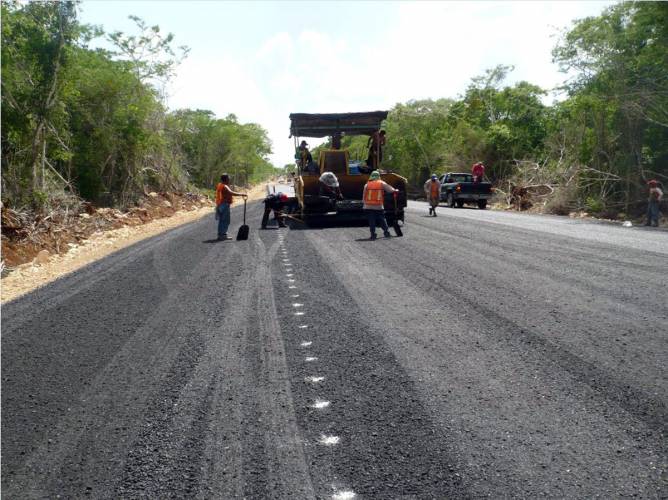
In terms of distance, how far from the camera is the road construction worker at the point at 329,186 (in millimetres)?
16766

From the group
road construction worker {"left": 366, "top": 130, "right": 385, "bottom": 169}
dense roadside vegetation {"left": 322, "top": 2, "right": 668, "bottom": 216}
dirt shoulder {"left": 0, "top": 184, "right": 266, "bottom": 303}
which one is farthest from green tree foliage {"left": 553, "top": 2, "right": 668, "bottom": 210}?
dirt shoulder {"left": 0, "top": 184, "right": 266, "bottom": 303}

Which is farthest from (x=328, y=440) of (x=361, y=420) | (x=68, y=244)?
(x=68, y=244)

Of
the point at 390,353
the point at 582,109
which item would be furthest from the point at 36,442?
the point at 582,109

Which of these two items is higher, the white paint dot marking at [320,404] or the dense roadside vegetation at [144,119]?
the dense roadside vegetation at [144,119]

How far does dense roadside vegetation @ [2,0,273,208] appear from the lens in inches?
631

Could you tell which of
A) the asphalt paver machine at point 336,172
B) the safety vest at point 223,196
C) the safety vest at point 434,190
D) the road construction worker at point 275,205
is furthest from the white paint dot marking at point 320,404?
the safety vest at point 434,190

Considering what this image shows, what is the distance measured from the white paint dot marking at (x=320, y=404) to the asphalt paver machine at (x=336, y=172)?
1256cm

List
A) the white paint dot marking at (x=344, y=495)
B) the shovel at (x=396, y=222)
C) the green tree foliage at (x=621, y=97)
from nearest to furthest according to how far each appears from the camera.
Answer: the white paint dot marking at (x=344, y=495), the shovel at (x=396, y=222), the green tree foliage at (x=621, y=97)

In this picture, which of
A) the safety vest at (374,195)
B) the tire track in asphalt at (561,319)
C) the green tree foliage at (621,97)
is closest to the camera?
the tire track in asphalt at (561,319)

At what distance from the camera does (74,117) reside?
73.0 ft

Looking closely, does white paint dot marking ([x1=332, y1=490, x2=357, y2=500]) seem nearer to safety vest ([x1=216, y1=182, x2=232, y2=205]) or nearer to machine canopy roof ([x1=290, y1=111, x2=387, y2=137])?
safety vest ([x1=216, y1=182, x2=232, y2=205])

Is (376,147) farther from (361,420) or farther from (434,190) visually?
(361,420)

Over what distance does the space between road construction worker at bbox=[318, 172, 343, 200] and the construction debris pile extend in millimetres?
7241

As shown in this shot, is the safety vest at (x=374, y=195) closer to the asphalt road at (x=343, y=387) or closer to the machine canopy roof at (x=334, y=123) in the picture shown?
the machine canopy roof at (x=334, y=123)
